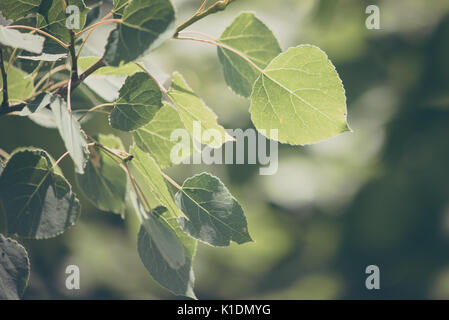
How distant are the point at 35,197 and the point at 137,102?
0.17m

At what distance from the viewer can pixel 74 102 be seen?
728 millimetres

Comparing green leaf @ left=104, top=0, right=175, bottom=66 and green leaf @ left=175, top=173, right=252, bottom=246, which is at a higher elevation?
green leaf @ left=104, top=0, right=175, bottom=66

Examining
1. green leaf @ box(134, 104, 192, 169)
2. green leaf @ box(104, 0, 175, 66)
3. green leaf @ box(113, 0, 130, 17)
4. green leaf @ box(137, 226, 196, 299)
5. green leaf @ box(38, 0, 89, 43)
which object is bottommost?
green leaf @ box(137, 226, 196, 299)

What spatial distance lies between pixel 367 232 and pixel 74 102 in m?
1.51

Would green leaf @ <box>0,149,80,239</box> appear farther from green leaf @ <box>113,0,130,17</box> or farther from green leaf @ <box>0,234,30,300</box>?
green leaf @ <box>113,0,130,17</box>

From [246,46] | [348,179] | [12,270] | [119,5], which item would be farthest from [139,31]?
[348,179]

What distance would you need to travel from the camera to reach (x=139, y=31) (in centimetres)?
42

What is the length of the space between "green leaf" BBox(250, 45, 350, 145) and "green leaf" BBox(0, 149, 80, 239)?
0.83ft

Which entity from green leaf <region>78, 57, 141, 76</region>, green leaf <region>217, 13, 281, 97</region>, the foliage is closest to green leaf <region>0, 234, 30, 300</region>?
the foliage

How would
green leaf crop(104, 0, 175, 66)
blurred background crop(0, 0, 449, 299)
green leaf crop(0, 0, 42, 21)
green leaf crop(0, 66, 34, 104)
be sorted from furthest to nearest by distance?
blurred background crop(0, 0, 449, 299), green leaf crop(0, 66, 34, 104), green leaf crop(0, 0, 42, 21), green leaf crop(104, 0, 175, 66)

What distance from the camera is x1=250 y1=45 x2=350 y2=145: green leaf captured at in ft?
1.62

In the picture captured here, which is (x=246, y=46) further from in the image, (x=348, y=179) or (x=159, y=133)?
(x=348, y=179)

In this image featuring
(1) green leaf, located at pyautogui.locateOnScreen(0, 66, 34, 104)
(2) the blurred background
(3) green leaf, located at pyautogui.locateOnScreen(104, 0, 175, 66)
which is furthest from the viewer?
(2) the blurred background
